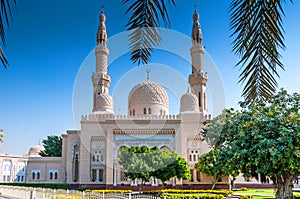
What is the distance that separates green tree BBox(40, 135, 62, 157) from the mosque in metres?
8.60

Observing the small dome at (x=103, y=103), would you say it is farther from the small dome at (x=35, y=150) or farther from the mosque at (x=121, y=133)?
the small dome at (x=35, y=150)

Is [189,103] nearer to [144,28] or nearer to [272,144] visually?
[272,144]

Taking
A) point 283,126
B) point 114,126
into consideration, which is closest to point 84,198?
point 283,126

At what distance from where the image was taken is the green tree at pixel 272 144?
1067 centimetres

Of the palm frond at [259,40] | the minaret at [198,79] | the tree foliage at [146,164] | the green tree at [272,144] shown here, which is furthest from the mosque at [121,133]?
the palm frond at [259,40]

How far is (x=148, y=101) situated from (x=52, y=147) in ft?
52.5

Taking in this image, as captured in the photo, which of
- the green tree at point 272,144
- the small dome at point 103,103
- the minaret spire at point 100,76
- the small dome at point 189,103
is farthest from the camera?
the minaret spire at point 100,76

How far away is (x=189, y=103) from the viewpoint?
89.4ft

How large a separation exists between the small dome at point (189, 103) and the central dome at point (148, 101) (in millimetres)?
2467

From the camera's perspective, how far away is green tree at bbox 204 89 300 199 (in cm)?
1067

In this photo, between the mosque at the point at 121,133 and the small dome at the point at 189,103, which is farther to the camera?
the small dome at the point at 189,103

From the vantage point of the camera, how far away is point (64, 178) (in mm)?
28938

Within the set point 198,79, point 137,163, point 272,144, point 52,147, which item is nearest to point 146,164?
point 137,163

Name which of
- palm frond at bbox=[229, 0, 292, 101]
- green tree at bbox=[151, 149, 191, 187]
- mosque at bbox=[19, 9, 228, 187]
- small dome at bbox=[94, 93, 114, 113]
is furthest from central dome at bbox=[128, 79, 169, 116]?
palm frond at bbox=[229, 0, 292, 101]
